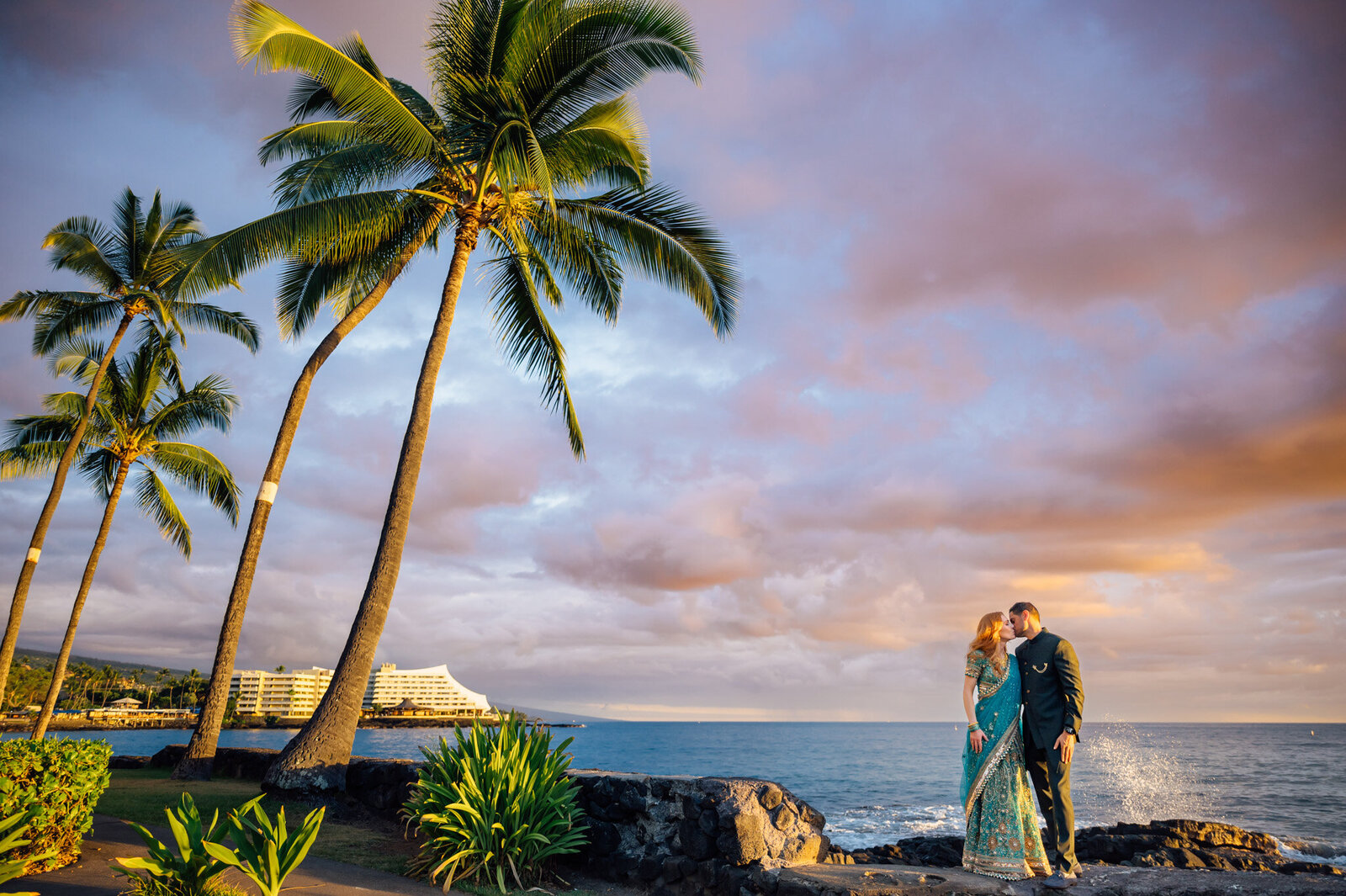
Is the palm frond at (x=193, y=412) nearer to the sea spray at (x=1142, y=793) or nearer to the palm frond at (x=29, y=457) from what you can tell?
the palm frond at (x=29, y=457)

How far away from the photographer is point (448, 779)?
6.56 metres

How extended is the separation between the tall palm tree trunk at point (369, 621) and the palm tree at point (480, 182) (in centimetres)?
4

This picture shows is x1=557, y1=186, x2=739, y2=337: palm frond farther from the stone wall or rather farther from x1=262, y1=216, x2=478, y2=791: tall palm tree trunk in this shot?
the stone wall

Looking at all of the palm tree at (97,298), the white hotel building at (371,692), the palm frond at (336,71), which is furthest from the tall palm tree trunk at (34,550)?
the white hotel building at (371,692)

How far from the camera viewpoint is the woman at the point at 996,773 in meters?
5.48

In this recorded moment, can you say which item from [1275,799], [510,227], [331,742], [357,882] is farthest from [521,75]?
[1275,799]

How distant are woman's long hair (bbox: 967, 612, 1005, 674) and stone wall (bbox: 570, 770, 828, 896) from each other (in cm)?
220

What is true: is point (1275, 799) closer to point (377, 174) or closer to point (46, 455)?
point (377, 174)

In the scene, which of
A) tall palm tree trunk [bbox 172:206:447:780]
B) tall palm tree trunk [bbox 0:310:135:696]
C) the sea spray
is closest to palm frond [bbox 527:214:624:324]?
tall palm tree trunk [bbox 172:206:447:780]

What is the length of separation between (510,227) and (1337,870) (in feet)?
56.0

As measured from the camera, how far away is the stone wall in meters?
6.27

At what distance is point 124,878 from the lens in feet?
17.1

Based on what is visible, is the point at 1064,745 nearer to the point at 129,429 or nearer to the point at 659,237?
the point at 659,237

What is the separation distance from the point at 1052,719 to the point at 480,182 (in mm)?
10587
